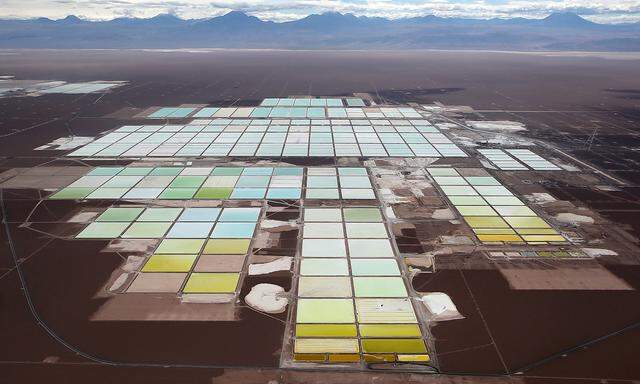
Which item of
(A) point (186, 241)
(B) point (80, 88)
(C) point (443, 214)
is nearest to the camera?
(A) point (186, 241)

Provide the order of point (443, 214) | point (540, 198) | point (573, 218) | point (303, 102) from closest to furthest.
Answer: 1. point (573, 218)
2. point (443, 214)
3. point (540, 198)
4. point (303, 102)

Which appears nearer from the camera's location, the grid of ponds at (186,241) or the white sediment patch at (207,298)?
the white sediment patch at (207,298)

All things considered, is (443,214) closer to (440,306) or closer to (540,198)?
(540,198)

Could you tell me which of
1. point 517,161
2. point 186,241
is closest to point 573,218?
point 517,161

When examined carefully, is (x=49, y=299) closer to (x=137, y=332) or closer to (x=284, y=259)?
(x=137, y=332)

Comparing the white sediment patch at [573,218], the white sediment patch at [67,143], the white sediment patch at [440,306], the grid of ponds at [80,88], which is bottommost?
the white sediment patch at [440,306]

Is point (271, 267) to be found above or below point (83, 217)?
below

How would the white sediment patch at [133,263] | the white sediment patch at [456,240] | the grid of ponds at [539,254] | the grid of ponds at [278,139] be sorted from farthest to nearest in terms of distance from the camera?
the grid of ponds at [278,139] < the white sediment patch at [456,240] < the grid of ponds at [539,254] < the white sediment patch at [133,263]

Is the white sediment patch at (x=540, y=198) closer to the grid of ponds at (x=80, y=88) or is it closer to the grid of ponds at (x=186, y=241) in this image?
the grid of ponds at (x=186, y=241)

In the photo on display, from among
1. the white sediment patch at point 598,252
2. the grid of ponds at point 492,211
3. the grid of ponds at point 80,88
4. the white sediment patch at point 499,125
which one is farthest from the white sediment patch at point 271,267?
the grid of ponds at point 80,88
